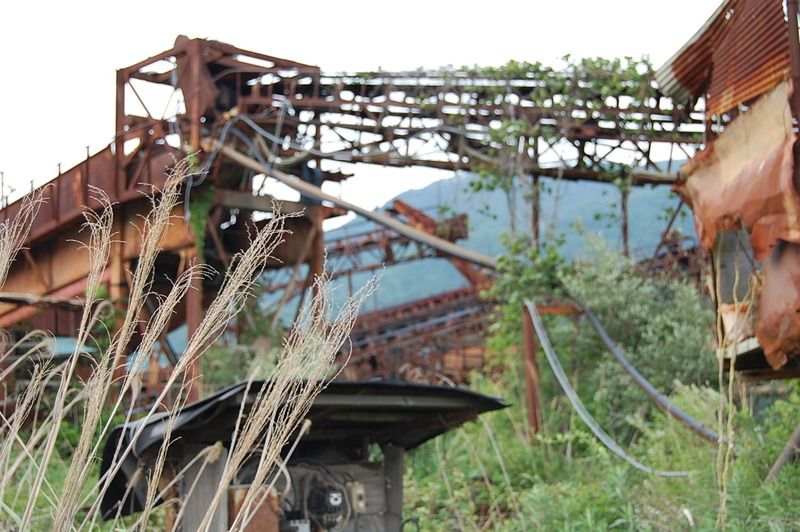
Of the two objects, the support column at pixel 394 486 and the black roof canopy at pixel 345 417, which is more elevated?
the black roof canopy at pixel 345 417

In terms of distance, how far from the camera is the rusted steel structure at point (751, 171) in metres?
6.79

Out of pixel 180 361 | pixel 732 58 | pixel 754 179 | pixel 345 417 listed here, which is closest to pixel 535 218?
pixel 732 58

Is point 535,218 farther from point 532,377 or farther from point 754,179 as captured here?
point 754,179

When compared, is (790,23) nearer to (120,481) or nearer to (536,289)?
(120,481)

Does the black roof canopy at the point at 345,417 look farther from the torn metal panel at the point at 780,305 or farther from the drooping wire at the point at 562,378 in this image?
the drooping wire at the point at 562,378

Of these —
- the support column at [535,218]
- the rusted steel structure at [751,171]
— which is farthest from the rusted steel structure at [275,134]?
the rusted steel structure at [751,171]

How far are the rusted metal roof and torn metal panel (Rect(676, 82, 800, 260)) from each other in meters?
0.23

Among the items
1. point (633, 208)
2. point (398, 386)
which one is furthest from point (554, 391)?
point (633, 208)

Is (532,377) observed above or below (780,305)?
below

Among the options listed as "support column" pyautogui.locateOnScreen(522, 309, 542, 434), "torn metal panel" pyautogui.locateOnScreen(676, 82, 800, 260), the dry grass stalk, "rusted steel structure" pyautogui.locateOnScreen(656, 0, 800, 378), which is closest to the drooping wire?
"support column" pyautogui.locateOnScreen(522, 309, 542, 434)

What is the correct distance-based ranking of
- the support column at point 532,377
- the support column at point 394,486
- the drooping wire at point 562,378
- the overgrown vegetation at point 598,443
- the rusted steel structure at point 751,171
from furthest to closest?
the support column at point 532,377 → the drooping wire at point 562,378 → the overgrown vegetation at point 598,443 → the support column at point 394,486 → the rusted steel structure at point 751,171

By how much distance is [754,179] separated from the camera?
7.10m

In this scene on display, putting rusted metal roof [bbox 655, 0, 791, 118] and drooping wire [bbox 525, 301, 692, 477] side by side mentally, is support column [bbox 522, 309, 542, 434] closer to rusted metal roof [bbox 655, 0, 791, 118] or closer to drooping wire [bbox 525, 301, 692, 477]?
drooping wire [bbox 525, 301, 692, 477]

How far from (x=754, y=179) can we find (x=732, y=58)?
1.36 metres
